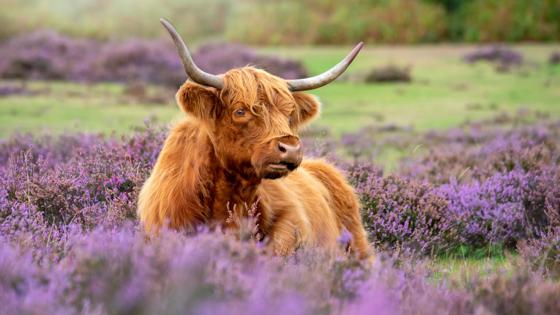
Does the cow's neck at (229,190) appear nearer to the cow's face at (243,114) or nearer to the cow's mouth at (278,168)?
the cow's face at (243,114)

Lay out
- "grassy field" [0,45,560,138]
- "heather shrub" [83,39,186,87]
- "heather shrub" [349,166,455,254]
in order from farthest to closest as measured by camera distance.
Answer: "heather shrub" [83,39,186,87], "grassy field" [0,45,560,138], "heather shrub" [349,166,455,254]

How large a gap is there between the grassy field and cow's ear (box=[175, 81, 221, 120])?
7.39 meters

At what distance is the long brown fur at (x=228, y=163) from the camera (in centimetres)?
486

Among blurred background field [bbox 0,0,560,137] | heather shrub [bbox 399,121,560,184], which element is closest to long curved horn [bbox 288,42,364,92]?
heather shrub [bbox 399,121,560,184]

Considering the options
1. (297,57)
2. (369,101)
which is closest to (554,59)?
(297,57)

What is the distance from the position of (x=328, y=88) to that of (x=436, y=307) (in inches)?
761

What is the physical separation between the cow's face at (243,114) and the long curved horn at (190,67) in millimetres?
49

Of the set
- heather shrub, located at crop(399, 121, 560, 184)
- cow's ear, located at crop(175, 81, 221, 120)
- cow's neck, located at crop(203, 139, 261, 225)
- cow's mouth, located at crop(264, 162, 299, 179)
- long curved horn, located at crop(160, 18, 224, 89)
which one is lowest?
heather shrub, located at crop(399, 121, 560, 184)

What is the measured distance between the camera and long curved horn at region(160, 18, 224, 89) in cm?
443

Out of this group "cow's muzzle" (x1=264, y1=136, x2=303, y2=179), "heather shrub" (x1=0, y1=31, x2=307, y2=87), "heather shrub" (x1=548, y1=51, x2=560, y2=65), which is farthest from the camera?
"heather shrub" (x1=548, y1=51, x2=560, y2=65)

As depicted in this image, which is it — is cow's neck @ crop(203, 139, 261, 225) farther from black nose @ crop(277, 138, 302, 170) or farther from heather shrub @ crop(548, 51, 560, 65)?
heather shrub @ crop(548, 51, 560, 65)

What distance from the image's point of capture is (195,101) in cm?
492

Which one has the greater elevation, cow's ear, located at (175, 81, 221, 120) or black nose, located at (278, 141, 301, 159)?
cow's ear, located at (175, 81, 221, 120)

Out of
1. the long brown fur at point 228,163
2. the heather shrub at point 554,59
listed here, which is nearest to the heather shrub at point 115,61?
the heather shrub at point 554,59
